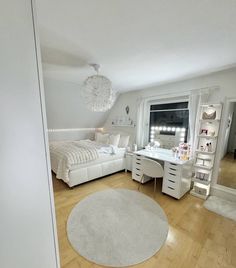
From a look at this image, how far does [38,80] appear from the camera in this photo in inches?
29.6

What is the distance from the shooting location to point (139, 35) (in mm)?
1422

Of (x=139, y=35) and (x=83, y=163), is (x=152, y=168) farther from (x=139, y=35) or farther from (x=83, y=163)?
(x=139, y=35)

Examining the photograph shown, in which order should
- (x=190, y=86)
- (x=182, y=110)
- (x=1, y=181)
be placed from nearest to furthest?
1. (x=1, y=181)
2. (x=190, y=86)
3. (x=182, y=110)

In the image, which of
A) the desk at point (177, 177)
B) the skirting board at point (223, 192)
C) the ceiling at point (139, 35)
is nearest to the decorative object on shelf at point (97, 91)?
the ceiling at point (139, 35)

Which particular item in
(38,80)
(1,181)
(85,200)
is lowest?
(85,200)

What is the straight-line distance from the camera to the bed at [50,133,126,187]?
2.71 metres

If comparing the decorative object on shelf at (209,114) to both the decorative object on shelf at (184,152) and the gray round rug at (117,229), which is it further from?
the gray round rug at (117,229)

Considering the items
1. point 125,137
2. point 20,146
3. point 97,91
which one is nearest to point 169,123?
point 125,137

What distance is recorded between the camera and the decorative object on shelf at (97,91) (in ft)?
7.05

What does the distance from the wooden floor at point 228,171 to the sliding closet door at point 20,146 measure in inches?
116

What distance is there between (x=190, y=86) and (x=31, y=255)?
A: 331cm

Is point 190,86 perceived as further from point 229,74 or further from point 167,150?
point 167,150

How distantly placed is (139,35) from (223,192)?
2.94m

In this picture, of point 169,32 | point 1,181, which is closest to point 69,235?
point 1,181
